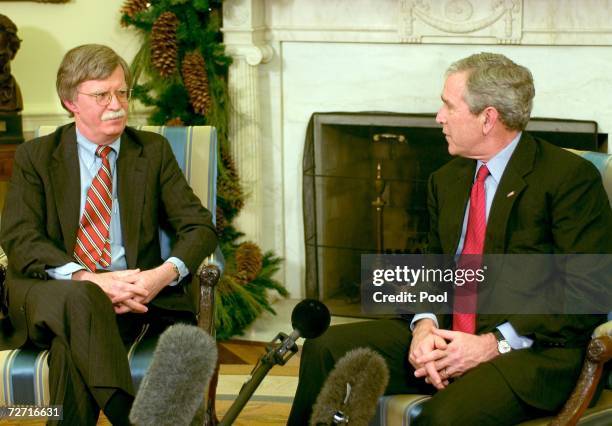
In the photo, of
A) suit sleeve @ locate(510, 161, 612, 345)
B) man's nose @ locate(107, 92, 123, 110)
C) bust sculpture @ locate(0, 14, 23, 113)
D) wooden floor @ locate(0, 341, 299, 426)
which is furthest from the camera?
bust sculpture @ locate(0, 14, 23, 113)

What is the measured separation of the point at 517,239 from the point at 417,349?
0.34m

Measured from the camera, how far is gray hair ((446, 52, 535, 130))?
7.78 ft

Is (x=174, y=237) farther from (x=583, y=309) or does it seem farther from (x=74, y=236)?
(x=583, y=309)

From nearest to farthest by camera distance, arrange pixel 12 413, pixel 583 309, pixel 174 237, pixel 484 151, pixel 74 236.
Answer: pixel 12 413
pixel 583 309
pixel 484 151
pixel 74 236
pixel 174 237

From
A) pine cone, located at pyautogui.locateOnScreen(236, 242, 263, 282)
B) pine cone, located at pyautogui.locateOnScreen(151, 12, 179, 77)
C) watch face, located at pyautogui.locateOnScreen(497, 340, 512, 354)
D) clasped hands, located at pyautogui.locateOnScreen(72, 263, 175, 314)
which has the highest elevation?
pine cone, located at pyautogui.locateOnScreen(151, 12, 179, 77)

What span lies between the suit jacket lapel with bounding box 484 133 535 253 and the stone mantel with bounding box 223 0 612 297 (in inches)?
67.1

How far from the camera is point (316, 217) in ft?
14.4

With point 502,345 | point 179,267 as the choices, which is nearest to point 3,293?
point 179,267

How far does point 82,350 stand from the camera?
7.89 feet

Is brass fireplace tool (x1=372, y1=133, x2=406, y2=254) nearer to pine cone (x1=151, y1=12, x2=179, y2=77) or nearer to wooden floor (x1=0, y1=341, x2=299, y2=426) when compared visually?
wooden floor (x1=0, y1=341, x2=299, y2=426)

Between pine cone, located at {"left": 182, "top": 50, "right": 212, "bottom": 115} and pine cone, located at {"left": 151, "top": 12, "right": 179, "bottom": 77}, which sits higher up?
pine cone, located at {"left": 151, "top": 12, "right": 179, "bottom": 77}

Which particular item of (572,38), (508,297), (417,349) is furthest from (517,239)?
(572,38)

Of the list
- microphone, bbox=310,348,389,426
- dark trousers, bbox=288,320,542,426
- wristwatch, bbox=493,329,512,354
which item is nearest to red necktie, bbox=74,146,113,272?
dark trousers, bbox=288,320,542,426

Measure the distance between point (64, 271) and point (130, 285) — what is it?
0.17 m
